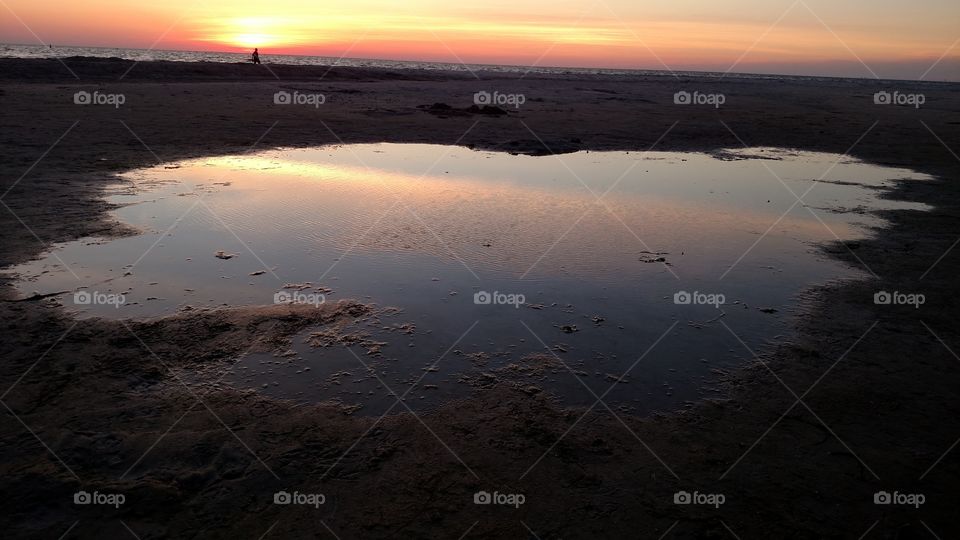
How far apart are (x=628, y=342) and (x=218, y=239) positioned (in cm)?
609

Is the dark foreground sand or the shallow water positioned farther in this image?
the shallow water

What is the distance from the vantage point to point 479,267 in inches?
310

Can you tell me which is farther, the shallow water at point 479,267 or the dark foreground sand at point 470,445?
the shallow water at point 479,267

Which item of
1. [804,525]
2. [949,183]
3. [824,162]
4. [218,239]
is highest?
[824,162]

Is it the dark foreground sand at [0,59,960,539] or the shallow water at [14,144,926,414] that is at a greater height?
the shallow water at [14,144,926,414]

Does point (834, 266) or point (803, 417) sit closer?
point (803, 417)

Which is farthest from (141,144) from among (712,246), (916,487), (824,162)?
(824,162)

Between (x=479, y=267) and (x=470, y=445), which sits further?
(x=479, y=267)

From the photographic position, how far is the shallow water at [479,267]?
543 cm

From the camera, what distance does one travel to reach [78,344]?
5480mm

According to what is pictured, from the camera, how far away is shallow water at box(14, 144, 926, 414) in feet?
17.8

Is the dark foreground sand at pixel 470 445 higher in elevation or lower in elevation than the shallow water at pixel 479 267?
lower

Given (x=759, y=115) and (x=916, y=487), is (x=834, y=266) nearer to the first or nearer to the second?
(x=916, y=487)

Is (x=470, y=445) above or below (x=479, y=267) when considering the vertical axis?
below
